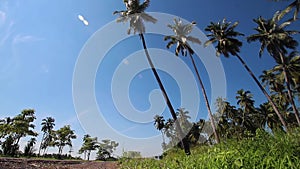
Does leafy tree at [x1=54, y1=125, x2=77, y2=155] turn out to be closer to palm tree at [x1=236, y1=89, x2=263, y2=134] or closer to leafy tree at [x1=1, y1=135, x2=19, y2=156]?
leafy tree at [x1=1, y1=135, x2=19, y2=156]

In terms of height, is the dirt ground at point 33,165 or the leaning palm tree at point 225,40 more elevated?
the leaning palm tree at point 225,40

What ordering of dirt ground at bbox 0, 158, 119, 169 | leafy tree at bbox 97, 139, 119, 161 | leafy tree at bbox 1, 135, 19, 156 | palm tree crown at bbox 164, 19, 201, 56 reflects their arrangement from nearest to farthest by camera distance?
dirt ground at bbox 0, 158, 119, 169, palm tree crown at bbox 164, 19, 201, 56, leafy tree at bbox 1, 135, 19, 156, leafy tree at bbox 97, 139, 119, 161

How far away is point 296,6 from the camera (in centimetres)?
2003

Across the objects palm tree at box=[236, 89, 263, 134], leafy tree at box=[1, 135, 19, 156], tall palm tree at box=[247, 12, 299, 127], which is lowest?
leafy tree at box=[1, 135, 19, 156]

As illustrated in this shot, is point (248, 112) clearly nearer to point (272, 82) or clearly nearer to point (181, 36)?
point (272, 82)

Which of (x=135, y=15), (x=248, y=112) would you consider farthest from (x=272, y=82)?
(x=135, y=15)

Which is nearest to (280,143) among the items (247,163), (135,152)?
(247,163)

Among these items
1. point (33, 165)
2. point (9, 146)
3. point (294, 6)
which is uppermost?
point (294, 6)

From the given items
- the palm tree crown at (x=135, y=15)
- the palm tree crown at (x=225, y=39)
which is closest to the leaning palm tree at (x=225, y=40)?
Result: the palm tree crown at (x=225, y=39)

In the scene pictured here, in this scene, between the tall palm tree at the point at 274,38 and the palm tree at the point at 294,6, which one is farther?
the tall palm tree at the point at 274,38

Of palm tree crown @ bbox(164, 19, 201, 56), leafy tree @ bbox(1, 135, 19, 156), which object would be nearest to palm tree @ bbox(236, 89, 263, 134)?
palm tree crown @ bbox(164, 19, 201, 56)

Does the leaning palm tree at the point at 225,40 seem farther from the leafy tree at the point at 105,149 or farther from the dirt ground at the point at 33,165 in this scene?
the leafy tree at the point at 105,149

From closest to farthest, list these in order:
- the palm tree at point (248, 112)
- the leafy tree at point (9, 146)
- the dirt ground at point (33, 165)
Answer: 1. the dirt ground at point (33, 165)
2. the leafy tree at point (9, 146)
3. the palm tree at point (248, 112)

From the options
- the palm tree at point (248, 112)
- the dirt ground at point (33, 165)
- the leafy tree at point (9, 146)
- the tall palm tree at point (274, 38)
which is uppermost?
the tall palm tree at point (274, 38)
